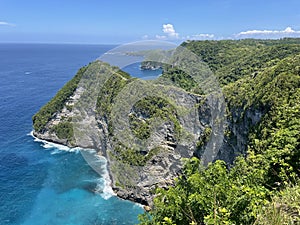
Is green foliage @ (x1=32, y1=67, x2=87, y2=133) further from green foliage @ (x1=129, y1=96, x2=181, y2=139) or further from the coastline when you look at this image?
green foliage @ (x1=129, y1=96, x2=181, y2=139)

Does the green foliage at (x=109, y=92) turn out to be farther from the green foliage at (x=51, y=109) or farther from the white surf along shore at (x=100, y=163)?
the green foliage at (x=51, y=109)

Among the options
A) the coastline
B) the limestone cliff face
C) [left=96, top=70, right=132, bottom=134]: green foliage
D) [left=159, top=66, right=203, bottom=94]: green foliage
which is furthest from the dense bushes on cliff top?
[left=159, top=66, right=203, bottom=94]: green foliage

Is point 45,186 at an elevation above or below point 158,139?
below

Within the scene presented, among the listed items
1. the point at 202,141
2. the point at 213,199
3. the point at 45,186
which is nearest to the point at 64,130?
the point at 45,186

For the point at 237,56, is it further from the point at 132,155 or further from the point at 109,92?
the point at 132,155

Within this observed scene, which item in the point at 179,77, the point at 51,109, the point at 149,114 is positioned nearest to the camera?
the point at 149,114

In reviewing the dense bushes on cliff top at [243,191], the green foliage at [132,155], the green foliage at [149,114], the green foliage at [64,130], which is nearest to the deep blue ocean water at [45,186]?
the green foliage at [64,130]

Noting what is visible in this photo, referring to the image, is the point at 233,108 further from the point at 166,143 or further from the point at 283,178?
the point at 283,178
